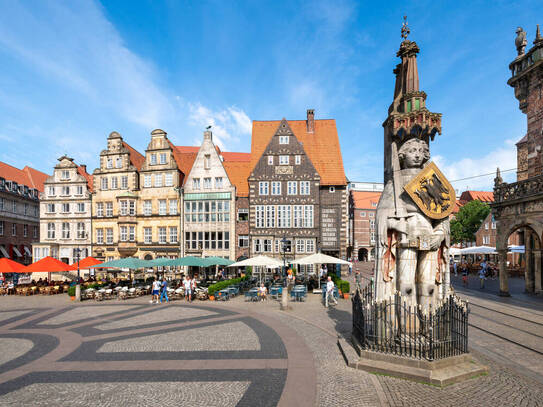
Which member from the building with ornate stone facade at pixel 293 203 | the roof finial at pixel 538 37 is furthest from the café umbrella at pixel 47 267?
the roof finial at pixel 538 37

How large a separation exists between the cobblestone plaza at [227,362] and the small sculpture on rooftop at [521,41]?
1774cm

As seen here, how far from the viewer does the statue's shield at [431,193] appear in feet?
25.1

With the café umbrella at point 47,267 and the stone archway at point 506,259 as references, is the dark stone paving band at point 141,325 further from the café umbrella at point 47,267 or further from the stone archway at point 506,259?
the stone archway at point 506,259

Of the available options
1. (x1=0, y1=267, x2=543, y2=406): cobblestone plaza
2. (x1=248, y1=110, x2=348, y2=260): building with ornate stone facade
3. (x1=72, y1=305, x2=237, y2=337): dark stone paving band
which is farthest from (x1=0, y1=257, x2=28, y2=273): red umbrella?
(x1=248, y1=110, x2=348, y2=260): building with ornate stone facade

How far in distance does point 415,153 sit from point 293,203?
2165 centimetres

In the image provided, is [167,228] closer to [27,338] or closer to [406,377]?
[27,338]

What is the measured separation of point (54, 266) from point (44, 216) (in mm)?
16236

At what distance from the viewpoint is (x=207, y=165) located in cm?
3061

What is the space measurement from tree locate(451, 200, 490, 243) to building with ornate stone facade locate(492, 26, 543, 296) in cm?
3632

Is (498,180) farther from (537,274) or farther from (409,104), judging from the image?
(409,104)

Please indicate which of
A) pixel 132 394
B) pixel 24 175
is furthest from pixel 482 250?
pixel 24 175

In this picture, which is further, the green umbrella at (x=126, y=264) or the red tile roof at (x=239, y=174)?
the red tile roof at (x=239, y=174)

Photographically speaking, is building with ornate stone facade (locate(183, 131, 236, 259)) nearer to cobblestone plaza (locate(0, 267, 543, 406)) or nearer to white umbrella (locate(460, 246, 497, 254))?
cobblestone plaza (locate(0, 267, 543, 406))

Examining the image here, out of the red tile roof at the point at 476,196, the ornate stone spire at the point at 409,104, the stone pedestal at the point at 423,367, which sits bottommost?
the stone pedestal at the point at 423,367
